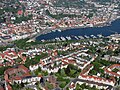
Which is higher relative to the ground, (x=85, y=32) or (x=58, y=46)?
(x=58, y=46)

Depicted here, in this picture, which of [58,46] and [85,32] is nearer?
[58,46]

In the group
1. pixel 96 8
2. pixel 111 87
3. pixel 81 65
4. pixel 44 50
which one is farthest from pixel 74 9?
pixel 111 87

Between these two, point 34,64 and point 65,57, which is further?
point 65,57

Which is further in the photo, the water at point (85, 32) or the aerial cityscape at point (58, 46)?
the water at point (85, 32)

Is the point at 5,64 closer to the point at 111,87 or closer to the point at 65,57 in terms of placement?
the point at 65,57

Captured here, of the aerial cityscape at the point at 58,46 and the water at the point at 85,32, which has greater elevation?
the aerial cityscape at the point at 58,46

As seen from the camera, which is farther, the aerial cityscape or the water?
the water

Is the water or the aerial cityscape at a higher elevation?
the aerial cityscape

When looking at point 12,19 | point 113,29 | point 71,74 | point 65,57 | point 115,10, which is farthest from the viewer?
point 115,10
